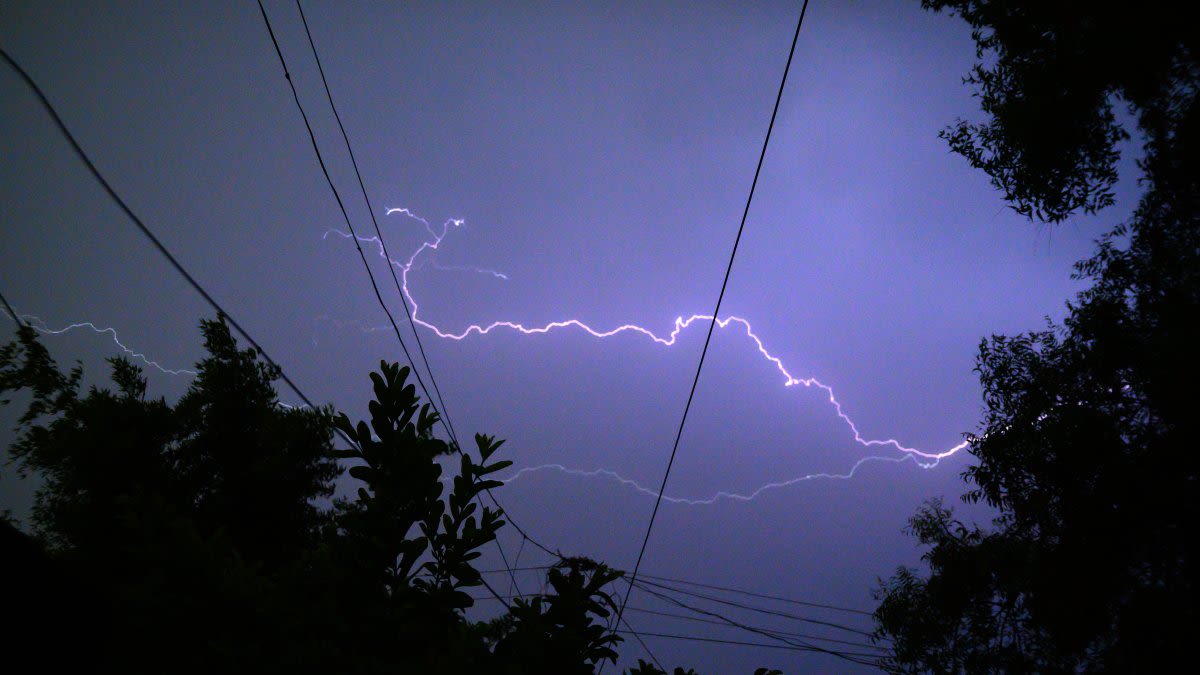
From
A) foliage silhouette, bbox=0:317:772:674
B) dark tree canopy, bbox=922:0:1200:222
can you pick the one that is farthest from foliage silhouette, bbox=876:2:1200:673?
foliage silhouette, bbox=0:317:772:674

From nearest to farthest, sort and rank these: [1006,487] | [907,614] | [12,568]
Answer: [12,568] → [1006,487] → [907,614]

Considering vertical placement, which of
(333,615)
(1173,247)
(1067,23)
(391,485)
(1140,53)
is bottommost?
(333,615)

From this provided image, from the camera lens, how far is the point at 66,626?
134 cm

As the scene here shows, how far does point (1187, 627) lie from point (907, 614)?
9.93ft

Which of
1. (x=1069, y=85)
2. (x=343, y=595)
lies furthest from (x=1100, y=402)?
(x=343, y=595)

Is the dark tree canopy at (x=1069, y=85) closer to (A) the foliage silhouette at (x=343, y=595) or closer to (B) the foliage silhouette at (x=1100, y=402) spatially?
(B) the foliage silhouette at (x=1100, y=402)

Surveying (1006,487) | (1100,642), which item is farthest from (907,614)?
(1006,487)

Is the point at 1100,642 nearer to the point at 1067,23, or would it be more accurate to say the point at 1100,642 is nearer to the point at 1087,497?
the point at 1087,497

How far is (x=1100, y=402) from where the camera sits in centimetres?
497

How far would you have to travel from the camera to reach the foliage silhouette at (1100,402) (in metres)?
4.24

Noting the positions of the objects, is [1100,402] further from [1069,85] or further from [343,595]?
[343,595]

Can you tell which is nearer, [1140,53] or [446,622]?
[446,622]

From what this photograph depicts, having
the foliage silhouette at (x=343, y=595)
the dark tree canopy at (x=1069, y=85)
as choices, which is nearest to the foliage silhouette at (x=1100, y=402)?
the dark tree canopy at (x=1069, y=85)

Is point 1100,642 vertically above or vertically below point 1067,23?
below
